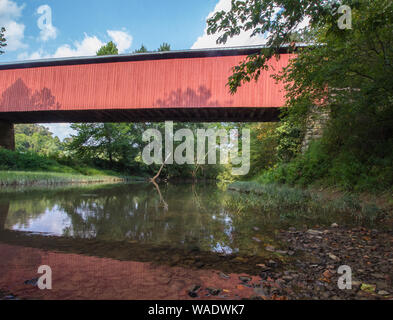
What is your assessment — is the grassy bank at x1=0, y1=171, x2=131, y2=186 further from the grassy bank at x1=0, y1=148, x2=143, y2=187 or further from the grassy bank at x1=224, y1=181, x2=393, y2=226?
the grassy bank at x1=224, y1=181, x2=393, y2=226

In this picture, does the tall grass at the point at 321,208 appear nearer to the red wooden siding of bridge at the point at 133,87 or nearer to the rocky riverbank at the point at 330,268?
the rocky riverbank at the point at 330,268

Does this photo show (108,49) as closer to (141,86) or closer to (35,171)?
(35,171)

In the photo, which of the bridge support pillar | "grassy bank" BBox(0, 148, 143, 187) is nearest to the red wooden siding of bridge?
"grassy bank" BBox(0, 148, 143, 187)

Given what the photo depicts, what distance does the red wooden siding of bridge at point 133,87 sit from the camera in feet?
39.3

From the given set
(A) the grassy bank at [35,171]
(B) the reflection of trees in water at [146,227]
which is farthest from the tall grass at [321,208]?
(A) the grassy bank at [35,171]

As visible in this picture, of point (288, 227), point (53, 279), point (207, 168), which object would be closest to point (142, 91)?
point (288, 227)

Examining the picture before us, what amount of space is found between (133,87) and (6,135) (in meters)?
11.7

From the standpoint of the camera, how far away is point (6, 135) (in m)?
16.9

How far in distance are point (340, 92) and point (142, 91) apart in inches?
396

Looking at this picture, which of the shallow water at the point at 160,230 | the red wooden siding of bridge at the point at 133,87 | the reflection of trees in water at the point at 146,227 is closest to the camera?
the shallow water at the point at 160,230

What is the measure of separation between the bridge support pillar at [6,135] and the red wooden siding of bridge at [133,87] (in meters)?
3.86

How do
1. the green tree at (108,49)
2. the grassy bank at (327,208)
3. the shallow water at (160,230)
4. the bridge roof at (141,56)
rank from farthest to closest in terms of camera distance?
the green tree at (108,49)
the bridge roof at (141,56)
the grassy bank at (327,208)
the shallow water at (160,230)

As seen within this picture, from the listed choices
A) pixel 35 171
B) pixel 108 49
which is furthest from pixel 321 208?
pixel 108 49
